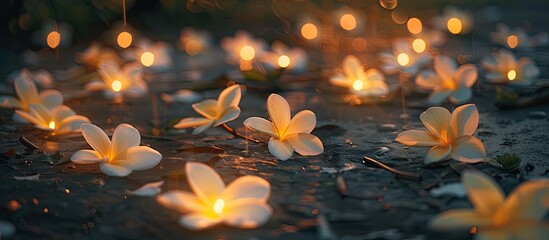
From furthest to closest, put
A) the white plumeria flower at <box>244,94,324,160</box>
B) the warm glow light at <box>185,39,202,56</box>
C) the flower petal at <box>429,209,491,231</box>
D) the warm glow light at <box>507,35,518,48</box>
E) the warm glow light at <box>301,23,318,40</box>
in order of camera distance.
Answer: the warm glow light at <box>301,23,318,40</box>
the warm glow light at <box>185,39,202,56</box>
the warm glow light at <box>507,35,518,48</box>
the white plumeria flower at <box>244,94,324,160</box>
the flower petal at <box>429,209,491,231</box>

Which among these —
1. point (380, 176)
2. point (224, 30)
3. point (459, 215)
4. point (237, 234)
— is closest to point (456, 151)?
point (380, 176)

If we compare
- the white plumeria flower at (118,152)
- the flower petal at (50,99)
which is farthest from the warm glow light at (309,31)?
the white plumeria flower at (118,152)

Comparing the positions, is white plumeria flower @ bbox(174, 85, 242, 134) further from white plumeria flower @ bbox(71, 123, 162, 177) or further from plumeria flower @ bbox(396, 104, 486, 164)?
plumeria flower @ bbox(396, 104, 486, 164)

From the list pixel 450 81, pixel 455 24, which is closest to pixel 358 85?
pixel 450 81

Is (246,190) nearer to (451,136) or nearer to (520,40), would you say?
(451,136)

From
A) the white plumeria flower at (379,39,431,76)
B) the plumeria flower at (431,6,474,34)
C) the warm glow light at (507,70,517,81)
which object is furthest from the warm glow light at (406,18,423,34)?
the warm glow light at (507,70,517,81)

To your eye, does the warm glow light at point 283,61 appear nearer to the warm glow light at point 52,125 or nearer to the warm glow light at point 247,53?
the warm glow light at point 247,53
